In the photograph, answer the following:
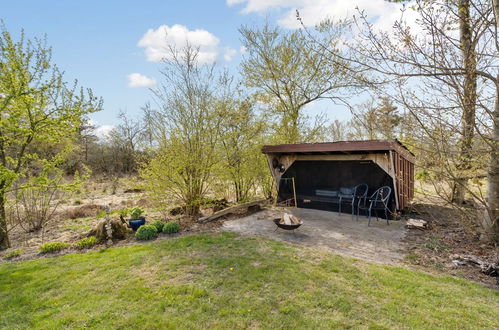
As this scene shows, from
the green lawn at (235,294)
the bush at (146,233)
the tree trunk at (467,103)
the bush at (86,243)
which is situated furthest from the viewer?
the bush at (146,233)

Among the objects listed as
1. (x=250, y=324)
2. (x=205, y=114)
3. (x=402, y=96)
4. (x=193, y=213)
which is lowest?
(x=250, y=324)

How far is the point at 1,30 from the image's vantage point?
184 inches

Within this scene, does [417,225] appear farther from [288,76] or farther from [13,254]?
[13,254]

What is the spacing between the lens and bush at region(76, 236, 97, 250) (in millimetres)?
4864

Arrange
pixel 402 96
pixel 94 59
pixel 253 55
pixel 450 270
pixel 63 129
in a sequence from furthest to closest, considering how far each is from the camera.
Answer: pixel 253 55 < pixel 94 59 < pixel 63 129 < pixel 450 270 < pixel 402 96

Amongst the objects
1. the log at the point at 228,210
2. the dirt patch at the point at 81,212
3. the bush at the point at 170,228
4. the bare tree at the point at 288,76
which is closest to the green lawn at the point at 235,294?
the bush at the point at 170,228

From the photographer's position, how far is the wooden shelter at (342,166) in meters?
5.99

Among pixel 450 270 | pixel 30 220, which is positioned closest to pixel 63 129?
pixel 30 220

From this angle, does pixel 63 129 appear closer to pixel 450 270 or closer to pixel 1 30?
pixel 1 30

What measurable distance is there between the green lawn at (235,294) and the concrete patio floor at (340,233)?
0.55m

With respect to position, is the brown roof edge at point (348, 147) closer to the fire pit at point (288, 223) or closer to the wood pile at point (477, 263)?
the fire pit at point (288, 223)

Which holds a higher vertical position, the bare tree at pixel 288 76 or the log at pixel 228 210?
the bare tree at pixel 288 76

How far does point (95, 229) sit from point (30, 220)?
263 centimetres

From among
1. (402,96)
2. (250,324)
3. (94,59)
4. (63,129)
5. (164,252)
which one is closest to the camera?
(250,324)
